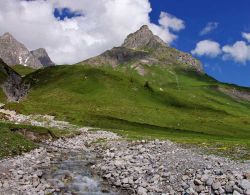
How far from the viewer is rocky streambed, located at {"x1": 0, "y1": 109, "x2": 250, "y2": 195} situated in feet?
109

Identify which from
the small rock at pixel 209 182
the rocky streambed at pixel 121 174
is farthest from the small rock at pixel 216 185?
the small rock at pixel 209 182

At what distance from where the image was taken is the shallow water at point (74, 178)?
122 feet

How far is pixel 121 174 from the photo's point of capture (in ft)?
140

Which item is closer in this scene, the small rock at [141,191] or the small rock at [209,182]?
the small rock at [209,182]

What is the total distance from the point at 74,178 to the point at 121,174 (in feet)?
15.9

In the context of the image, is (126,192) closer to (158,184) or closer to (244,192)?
(158,184)

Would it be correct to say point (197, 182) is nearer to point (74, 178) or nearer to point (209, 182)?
point (209, 182)

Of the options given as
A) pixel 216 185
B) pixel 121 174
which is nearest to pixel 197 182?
pixel 216 185

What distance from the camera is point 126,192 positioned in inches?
1441

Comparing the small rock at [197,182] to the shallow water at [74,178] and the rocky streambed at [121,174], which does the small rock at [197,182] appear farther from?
the shallow water at [74,178]

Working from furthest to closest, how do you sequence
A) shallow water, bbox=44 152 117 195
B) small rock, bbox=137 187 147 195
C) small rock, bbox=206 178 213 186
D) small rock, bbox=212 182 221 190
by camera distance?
shallow water, bbox=44 152 117 195 → small rock, bbox=137 187 147 195 → small rock, bbox=206 178 213 186 → small rock, bbox=212 182 221 190

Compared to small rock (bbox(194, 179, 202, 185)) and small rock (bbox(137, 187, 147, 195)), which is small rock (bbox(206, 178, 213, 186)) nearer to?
small rock (bbox(194, 179, 202, 185))

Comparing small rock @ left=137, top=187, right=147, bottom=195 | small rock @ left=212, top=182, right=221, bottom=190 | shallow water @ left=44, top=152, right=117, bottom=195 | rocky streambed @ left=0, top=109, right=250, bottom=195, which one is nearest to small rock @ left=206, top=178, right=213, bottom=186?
rocky streambed @ left=0, top=109, right=250, bottom=195

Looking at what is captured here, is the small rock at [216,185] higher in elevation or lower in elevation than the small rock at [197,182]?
higher
